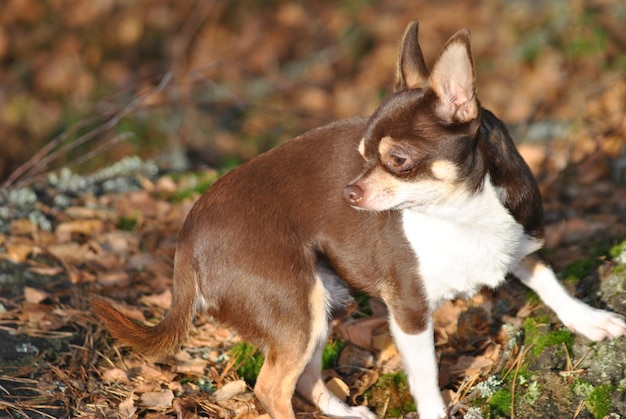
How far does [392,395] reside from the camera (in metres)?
3.57

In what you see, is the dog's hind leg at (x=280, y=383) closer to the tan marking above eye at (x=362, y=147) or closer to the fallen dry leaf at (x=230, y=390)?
the fallen dry leaf at (x=230, y=390)

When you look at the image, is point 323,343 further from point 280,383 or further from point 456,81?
point 456,81

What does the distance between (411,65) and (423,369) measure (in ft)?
4.48

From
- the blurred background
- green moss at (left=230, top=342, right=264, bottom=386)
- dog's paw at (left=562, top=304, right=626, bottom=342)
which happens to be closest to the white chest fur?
dog's paw at (left=562, top=304, right=626, bottom=342)

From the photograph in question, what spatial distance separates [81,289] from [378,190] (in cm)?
188

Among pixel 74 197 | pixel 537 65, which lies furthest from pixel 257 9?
pixel 74 197

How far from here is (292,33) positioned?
429 inches

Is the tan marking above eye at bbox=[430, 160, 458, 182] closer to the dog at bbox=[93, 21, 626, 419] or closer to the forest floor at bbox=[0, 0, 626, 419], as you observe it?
the dog at bbox=[93, 21, 626, 419]

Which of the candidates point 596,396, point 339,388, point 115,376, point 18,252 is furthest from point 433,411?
point 18,252

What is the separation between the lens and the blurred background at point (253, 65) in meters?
7.86

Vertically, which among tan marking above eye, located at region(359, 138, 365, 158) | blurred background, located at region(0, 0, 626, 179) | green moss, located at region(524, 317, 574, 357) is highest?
tan marking above eye, located at region(359, 138, 365, 158)

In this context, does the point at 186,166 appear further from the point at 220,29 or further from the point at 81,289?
the point at 220,29

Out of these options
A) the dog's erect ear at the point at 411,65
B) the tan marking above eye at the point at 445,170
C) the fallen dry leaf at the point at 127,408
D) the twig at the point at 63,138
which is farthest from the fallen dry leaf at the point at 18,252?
the tan marking above eye at the point at 445,170

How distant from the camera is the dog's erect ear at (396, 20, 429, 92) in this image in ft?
11.1
